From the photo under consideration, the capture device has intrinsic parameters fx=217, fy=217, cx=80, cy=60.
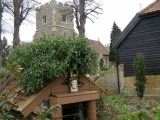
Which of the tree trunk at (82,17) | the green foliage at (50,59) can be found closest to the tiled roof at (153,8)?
the tree trunk at (82,17)

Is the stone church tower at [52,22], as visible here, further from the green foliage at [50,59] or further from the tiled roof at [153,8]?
the green foliage at [50,59]

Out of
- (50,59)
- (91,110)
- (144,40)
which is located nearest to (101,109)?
(91,110)

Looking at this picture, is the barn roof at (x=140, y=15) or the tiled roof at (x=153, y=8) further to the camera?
the barn roof at (x=140, y=15)

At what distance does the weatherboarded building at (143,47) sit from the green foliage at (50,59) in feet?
28.0

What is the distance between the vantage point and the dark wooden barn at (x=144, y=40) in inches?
521

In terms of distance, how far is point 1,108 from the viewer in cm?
315

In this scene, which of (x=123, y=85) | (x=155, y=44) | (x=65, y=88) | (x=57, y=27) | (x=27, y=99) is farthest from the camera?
(x=57, y=27)

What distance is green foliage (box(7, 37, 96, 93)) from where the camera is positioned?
518 cm

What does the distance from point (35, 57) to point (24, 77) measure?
56 centimetres

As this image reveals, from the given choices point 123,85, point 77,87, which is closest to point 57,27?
point 123,85

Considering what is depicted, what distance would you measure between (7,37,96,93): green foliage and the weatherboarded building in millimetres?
8539

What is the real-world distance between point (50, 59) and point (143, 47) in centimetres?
971

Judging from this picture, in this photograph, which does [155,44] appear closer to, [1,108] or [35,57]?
[35,57]

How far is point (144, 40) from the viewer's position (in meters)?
13.7
